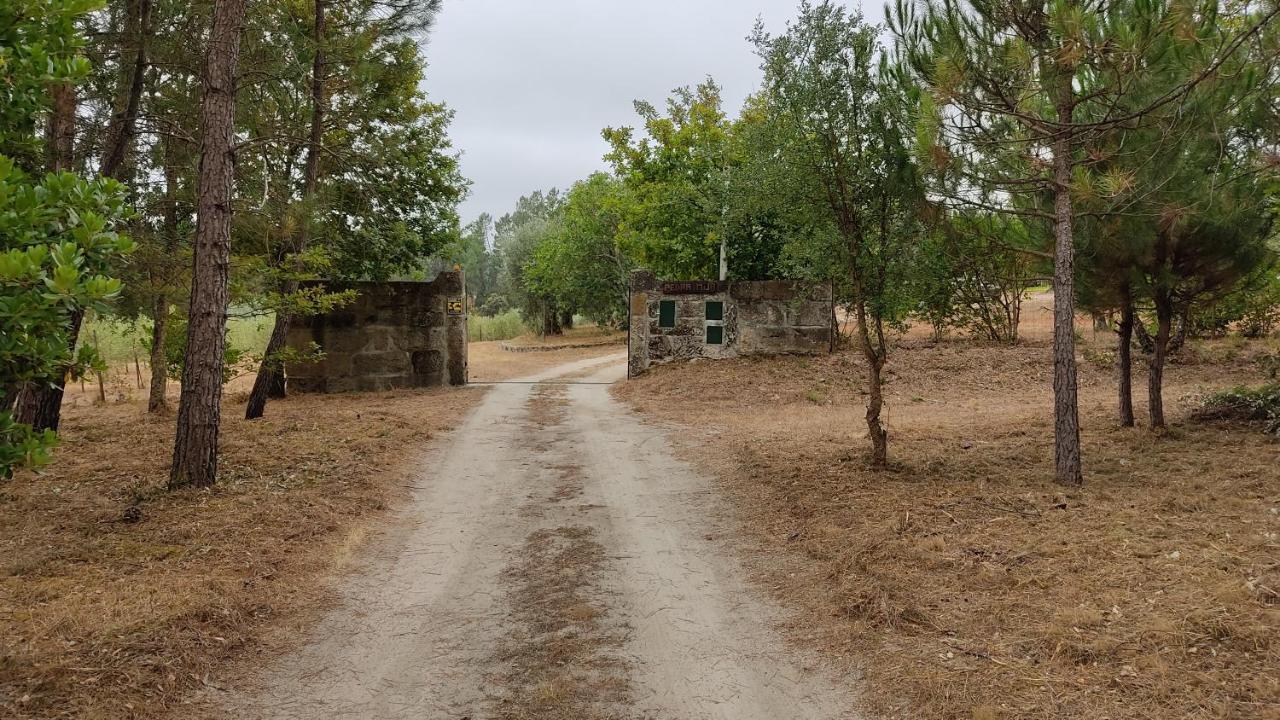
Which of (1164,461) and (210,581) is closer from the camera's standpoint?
(210,581)

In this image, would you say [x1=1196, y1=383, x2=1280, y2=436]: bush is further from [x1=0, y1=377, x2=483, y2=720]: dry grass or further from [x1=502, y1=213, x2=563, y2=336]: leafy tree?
[x1=502, y1=213, x2=563, y2=336]: leafy tree

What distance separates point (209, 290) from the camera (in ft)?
24.2

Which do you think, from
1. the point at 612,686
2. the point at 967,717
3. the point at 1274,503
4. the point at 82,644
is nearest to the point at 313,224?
the point at 82,644

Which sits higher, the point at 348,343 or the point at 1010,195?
the point at 1010,195

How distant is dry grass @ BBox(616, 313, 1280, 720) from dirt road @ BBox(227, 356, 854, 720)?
1.57ft

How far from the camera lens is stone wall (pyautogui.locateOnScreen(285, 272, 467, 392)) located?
1642cm

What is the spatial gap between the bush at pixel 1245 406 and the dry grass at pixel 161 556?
10.2m

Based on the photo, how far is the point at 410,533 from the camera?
22.7 feet

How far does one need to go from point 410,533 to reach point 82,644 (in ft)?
9.55

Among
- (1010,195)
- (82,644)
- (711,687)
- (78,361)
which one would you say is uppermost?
(1010,195)

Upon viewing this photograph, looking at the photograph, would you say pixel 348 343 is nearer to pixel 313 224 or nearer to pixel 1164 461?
pixel 313 224

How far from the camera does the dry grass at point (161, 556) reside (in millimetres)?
3965

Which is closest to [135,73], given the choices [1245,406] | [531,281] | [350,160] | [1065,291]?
[350,160]

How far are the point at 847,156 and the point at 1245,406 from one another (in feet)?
21.4
